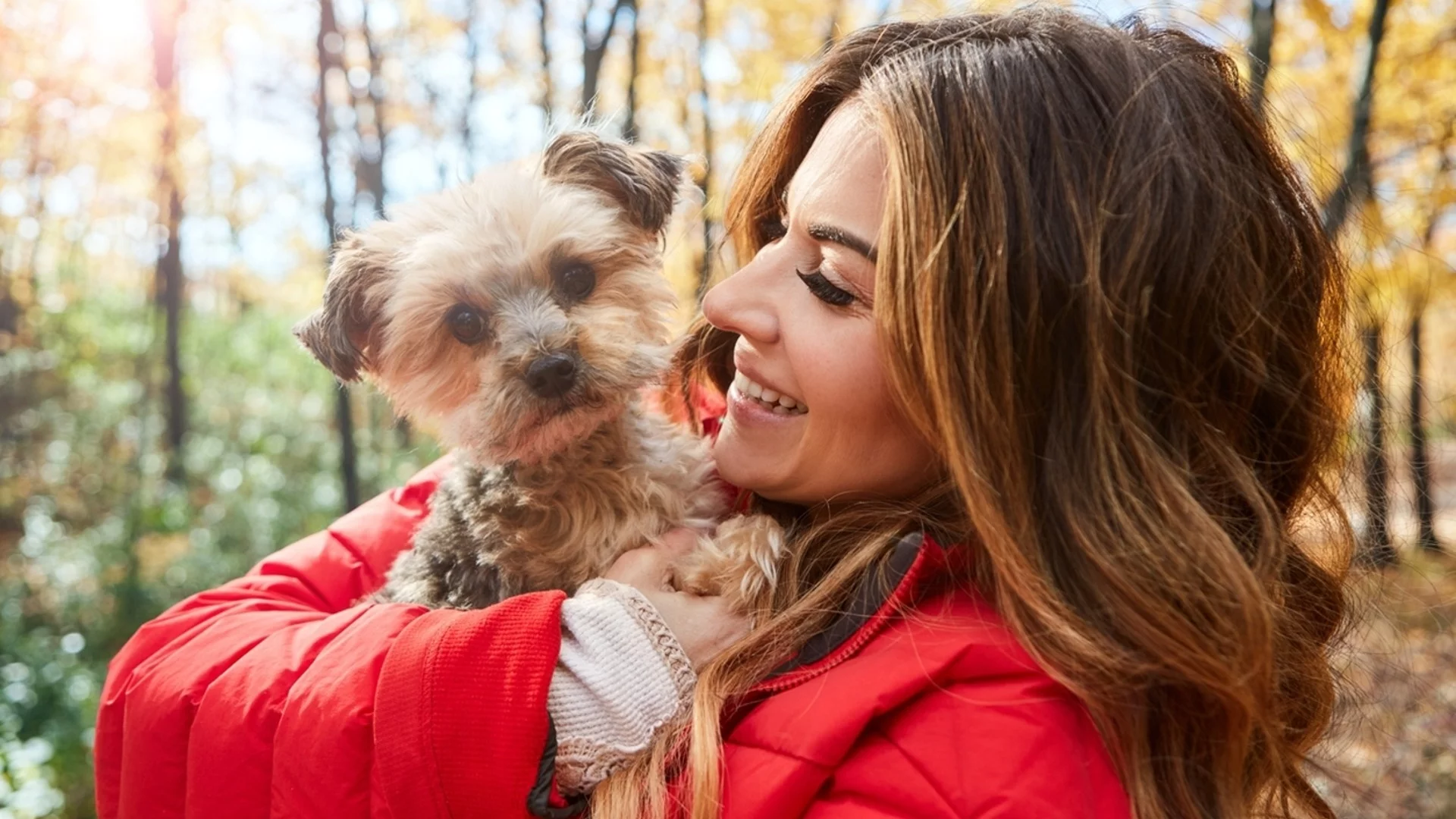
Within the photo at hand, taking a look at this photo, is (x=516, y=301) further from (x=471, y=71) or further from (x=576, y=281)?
(x=471, y=71)

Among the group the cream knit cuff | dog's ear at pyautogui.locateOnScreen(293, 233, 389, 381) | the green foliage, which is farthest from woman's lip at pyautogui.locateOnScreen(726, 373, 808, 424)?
the green foliage

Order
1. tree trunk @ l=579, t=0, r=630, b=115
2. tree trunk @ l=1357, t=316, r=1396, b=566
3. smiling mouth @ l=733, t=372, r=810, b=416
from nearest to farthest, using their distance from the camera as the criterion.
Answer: smiling mouth @ l=733, t=372, r=810, b=416
tree trunk @ l=1357, t=316, r=1396, b=566
tree trunk @ l=579, t=0, r=630, b=115

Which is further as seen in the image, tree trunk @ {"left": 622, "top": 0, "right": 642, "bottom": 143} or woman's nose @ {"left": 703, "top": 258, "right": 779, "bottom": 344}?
tree trunk @ {"left": 622, "top": 0, "right": 642, "bottom": 143}

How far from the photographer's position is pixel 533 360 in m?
3.02

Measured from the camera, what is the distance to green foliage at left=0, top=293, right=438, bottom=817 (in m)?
7.20

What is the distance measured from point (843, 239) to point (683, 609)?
1003 mm

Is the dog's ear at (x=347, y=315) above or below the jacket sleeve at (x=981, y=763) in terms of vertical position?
above

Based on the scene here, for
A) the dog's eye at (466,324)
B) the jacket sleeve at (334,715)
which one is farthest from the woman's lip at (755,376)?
the dog's eye at (466,324)

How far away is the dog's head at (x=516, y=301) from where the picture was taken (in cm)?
304

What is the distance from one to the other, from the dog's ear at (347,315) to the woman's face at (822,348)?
4.69 feet

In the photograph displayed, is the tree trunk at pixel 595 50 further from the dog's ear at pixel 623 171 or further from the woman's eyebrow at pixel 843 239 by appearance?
the woman's eyebrow at pixel 843 239

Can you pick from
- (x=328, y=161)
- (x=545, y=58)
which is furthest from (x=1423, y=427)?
(x=545, y=58)

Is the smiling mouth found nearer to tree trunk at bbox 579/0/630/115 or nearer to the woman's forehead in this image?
the woman's forehead

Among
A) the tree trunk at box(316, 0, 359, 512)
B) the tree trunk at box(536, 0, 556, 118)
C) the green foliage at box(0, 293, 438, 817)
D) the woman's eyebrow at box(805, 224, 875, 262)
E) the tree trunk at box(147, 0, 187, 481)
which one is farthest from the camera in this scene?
the tree trunk at box(536, 0, 556, 118)
